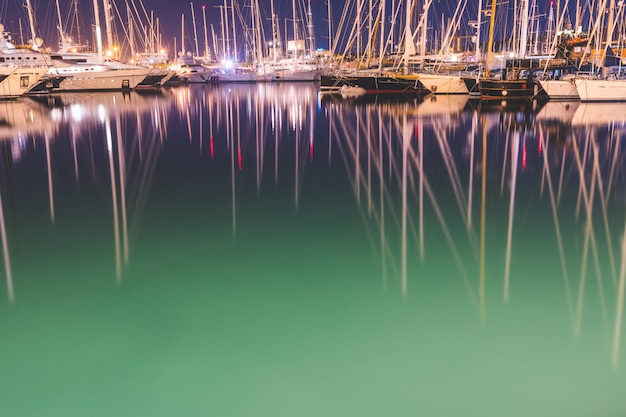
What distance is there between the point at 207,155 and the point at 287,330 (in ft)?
28.1

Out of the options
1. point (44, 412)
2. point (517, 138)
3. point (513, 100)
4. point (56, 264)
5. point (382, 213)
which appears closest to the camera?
point (44, 412)

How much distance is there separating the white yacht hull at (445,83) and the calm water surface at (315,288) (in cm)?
2163

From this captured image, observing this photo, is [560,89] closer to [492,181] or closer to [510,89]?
[510,89]

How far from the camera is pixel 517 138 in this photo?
46.1 ft

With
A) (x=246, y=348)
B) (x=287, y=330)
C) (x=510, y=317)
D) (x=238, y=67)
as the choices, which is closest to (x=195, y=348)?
(x=246, y=348)

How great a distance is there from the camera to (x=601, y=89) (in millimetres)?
24672

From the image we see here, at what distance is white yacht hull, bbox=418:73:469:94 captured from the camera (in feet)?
104

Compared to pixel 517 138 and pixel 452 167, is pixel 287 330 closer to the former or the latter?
pixel 452 167

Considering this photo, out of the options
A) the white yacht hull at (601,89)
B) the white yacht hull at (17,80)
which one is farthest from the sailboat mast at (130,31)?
the white yacht hull at (601,89)

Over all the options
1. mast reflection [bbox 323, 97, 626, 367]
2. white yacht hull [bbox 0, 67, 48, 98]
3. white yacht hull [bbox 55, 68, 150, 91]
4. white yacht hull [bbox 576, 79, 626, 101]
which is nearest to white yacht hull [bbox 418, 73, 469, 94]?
white yacht hull [bbox 576, 79, 626, 101]

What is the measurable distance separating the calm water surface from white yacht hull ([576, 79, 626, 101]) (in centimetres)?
1551

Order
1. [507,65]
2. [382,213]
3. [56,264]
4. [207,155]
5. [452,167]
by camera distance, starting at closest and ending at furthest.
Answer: [56,264], [382,213], [452,167], [207,155], [507,65]

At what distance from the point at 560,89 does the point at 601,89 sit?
2.21m

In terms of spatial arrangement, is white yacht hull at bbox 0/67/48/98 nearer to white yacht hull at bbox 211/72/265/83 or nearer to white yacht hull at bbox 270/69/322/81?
white yacht hull at bbox 211/72/265/83
